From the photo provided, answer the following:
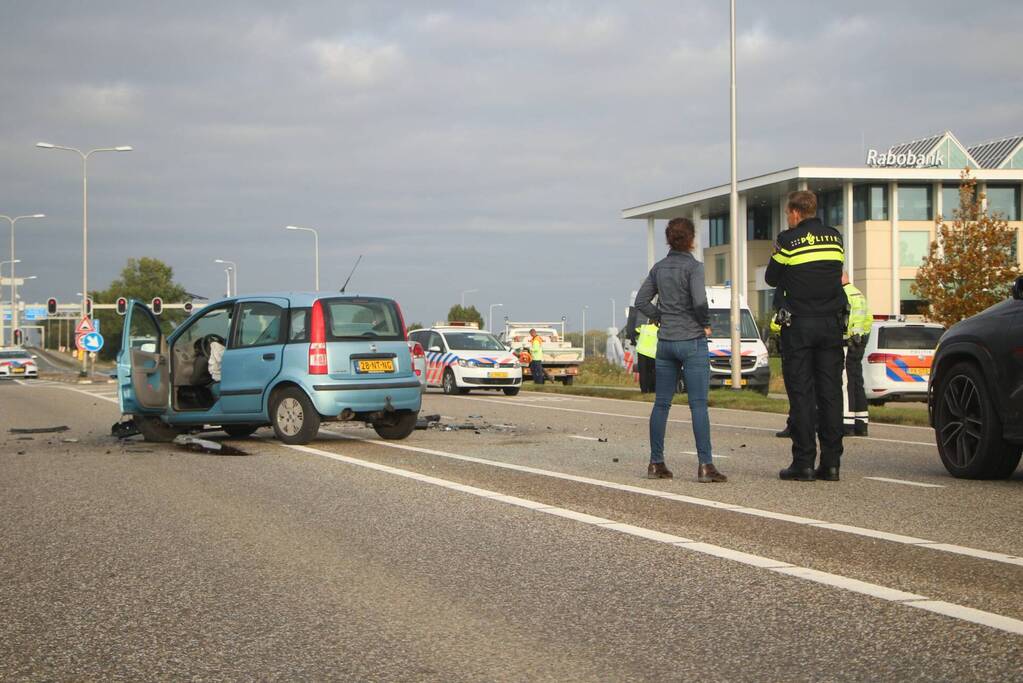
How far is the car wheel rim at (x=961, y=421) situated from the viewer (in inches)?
392

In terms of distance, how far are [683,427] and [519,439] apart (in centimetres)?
295

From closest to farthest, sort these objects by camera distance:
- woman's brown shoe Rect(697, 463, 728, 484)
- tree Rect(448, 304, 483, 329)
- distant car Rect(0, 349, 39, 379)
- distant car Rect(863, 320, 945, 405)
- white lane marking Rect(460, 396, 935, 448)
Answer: woman's brown shoe Rect(697, 463, 728, 484) → white lane marking Rect(460, 396, 935, 448) → distant car Rect(863, 320, 945, 405) → distant car Rect(0, 349, 39, 379) → tree Rect(448, 304, 483, 329)

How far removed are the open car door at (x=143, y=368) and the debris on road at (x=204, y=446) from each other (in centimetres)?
53

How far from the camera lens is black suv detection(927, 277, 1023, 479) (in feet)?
30.9

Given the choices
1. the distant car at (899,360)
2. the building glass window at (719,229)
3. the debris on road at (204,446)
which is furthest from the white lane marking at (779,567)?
the building glass window at (719,229)

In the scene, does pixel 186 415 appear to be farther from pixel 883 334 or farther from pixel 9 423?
pixel 883 334

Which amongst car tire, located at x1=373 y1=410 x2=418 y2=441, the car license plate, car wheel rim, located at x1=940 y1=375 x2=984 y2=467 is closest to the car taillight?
the car license plate

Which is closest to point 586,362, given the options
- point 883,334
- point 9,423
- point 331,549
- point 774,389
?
point 774,389

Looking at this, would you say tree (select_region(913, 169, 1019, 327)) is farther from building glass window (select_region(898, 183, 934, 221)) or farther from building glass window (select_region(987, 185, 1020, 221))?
building glass window (select_region(987, 185, 1020, 221))

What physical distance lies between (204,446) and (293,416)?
3.31 feet

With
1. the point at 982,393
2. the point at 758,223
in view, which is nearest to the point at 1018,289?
the point at 982,393

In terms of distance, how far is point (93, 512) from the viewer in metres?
8.82

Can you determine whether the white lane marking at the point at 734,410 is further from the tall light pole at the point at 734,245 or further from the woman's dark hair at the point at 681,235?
the woman's dark hair at the point at 681,235

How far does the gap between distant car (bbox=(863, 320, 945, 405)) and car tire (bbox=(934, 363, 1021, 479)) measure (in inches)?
482
